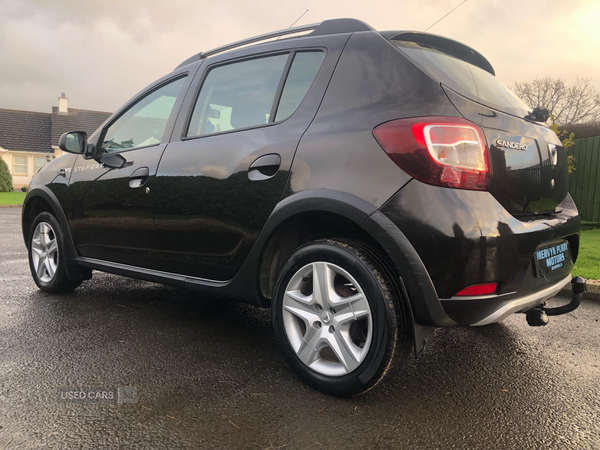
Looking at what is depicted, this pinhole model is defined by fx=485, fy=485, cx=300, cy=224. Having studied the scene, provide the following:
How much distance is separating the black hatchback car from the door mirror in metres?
0.92

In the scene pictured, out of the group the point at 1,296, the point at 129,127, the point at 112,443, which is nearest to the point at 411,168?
the point at 112,443

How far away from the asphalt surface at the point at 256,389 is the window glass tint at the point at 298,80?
146cm

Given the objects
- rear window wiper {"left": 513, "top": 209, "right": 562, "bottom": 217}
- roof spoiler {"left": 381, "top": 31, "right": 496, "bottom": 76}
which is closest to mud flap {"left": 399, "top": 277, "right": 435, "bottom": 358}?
rear window wiper {"left": 513, "top": 209, "right": 562, "bottom": 217}

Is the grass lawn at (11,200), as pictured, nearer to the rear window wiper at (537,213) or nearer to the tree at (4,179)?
the tree at (4,179)

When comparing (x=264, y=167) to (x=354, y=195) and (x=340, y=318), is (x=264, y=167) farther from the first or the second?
(x=340, y=318)

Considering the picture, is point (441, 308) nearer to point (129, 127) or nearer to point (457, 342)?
point (457, 342)

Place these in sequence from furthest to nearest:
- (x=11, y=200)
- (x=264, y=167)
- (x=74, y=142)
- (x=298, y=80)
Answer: (x=11, y=200) < (x=74, y=142) < (x=298, y=80) < (x=264, y=167)

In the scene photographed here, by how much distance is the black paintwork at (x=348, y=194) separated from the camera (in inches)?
81.9

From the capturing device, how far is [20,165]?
39312 millimetres

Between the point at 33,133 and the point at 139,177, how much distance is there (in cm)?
4510

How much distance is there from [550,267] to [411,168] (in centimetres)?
92

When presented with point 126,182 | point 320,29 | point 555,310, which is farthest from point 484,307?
point 126,182

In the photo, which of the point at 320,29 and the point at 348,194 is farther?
the point at 320,29

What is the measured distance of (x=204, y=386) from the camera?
2465mm
